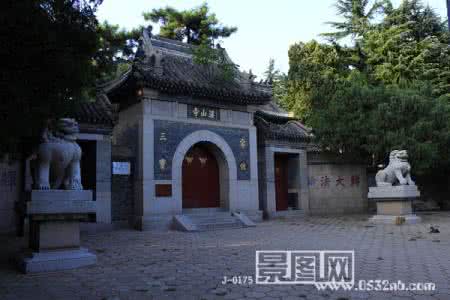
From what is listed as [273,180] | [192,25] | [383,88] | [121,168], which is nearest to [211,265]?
[121,168]

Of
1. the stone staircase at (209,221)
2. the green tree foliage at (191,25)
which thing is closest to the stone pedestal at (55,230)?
the stone staircase at (209,221)

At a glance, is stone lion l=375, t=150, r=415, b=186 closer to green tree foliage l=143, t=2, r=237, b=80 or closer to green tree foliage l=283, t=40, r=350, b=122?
green tree foliage l=283, t=40, r=350, b=122

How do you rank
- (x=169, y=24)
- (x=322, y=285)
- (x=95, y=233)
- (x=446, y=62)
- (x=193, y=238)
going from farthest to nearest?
(x=169, y=24) → (x=446, y=62) → (x=95, y=233) → (x=193, y=238) → (x=322, y=285)

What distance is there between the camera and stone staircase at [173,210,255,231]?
35.7ft

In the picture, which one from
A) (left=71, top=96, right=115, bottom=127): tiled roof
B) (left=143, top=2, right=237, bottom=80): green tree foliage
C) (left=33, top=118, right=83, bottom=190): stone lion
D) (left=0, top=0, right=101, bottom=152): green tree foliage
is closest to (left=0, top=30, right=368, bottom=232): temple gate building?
(left=71, top=96, right=115, bottom=127): tiled roof

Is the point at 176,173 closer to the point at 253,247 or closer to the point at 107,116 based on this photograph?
the point at 107,116

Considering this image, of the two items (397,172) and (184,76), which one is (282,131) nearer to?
(184,76)

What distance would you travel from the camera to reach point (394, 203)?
11.7 meters

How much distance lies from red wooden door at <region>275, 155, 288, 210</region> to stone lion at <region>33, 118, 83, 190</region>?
9.93 m

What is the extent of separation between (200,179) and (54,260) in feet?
24.4

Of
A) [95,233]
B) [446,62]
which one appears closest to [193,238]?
[95,233]

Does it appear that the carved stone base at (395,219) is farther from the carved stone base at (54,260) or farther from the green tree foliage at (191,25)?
the green tree foliage at (191,25)

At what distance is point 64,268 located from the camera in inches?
225

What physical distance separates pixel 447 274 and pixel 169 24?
22117 mm
